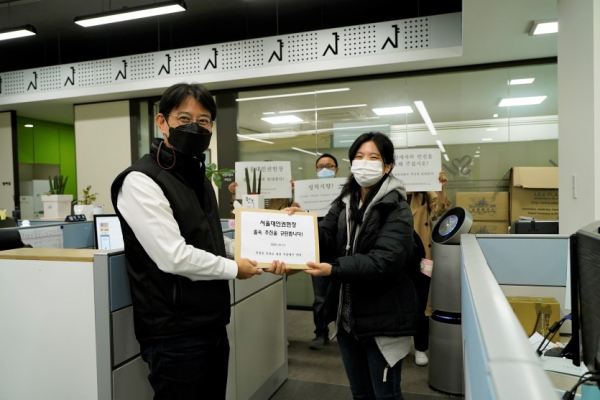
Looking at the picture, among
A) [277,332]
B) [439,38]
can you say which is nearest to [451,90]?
[439,38]

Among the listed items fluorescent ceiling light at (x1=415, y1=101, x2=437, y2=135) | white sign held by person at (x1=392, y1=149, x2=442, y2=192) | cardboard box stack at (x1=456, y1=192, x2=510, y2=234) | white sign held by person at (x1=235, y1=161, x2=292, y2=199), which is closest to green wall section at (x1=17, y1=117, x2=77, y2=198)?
white sign held by person at (x1=235, y1=161, x2=292, y2=199)

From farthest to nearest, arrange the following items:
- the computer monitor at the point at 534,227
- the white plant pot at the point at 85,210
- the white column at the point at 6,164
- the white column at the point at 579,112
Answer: the white column at the point at 6,164, the white plant pot at the point at 85,210, the computer monitor at the point at 534,227, the white column at the point at 579,112

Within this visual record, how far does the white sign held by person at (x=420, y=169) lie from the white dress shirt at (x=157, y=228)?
6.97 ft

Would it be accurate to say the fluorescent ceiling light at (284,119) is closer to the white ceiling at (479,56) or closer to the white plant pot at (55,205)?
the white ceiling at (479,56)

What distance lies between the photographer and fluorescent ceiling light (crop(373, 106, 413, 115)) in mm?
4191

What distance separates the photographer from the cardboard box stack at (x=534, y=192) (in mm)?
3508

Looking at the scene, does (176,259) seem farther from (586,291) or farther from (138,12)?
(138,12)

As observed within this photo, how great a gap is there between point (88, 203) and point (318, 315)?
2954mm

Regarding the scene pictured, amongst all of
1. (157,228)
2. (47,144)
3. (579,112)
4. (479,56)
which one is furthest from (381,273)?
(47,144)

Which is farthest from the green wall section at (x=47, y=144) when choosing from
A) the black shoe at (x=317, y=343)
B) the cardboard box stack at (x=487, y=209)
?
the cardboard box stack at (x=487, y=209)

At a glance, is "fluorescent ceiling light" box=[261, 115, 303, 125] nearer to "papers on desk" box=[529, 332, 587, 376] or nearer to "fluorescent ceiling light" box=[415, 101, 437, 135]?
"fluorescent ceiling light" box=[415, 101, 437, 135]

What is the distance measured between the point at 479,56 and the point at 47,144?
7.17 meters

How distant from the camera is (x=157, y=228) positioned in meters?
1.22

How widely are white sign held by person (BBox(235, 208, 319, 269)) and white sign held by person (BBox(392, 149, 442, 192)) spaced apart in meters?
1.70
